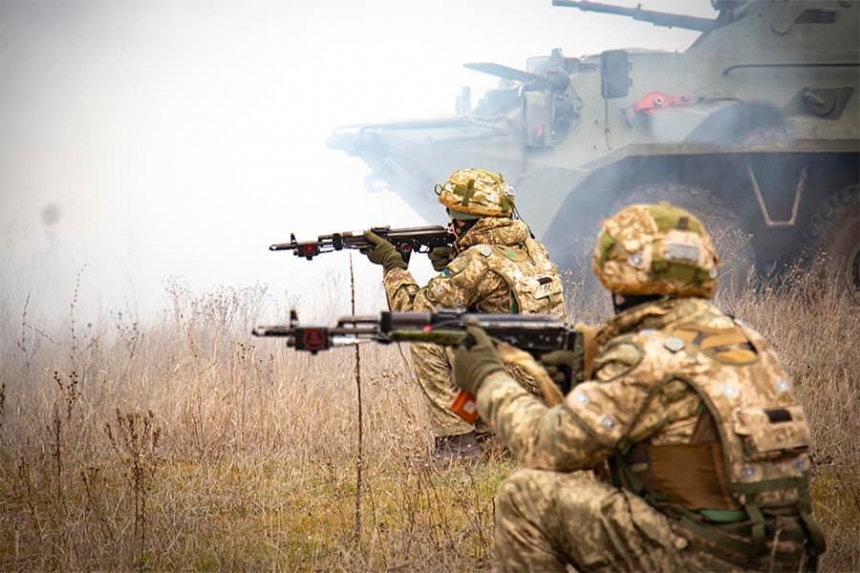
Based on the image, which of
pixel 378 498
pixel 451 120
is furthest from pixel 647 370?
pixel 451 120

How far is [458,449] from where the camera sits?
5.61 metres

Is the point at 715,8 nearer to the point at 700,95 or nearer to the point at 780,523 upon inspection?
the point at 700,95

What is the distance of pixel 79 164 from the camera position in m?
12.4

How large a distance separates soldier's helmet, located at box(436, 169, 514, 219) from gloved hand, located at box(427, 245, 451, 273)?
393 millimetres

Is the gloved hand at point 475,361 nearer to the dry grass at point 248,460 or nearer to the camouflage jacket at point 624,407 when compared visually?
the camouflage jacket at point 624,407

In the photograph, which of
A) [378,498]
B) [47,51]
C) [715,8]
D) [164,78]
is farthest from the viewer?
[164,78]

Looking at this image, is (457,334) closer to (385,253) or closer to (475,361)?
(475,361)

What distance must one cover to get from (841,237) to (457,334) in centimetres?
735

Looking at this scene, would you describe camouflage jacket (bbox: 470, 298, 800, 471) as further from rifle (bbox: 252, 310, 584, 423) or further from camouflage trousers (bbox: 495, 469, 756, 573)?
rifle (bbox: 252, 310, 584, 423)

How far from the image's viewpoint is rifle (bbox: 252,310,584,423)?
10.0 ft

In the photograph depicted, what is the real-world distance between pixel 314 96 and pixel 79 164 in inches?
130

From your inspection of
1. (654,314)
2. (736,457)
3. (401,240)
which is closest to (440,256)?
(401,240)

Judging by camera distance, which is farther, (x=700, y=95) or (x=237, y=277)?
(x=237, y=277)

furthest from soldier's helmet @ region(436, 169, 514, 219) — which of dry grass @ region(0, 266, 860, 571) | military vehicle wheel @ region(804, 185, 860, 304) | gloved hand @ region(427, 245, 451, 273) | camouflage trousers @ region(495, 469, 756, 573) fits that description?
military vehicle wheel @ region(804, 185, 860, 304)
